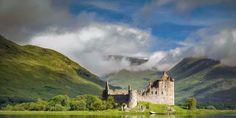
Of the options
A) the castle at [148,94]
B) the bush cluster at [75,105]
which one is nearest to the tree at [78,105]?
the bush cluster at [75,105]

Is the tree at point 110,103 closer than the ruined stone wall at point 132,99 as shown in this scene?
Yes

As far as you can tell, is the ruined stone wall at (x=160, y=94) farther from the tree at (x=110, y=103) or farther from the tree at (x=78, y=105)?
the tree at (x=78, y=105)

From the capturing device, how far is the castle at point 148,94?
527 ft

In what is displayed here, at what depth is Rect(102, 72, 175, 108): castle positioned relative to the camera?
161 metres

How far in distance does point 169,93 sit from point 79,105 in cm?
4150

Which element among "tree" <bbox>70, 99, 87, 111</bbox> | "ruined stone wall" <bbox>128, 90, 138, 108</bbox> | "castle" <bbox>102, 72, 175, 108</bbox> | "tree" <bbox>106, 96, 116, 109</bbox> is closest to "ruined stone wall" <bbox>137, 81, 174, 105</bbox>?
"castle" <bbox>102, 72, 175, 108</bbox>

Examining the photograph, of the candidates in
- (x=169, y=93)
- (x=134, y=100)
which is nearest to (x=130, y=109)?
(x=134, y=100)

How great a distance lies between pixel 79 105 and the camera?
513 feet

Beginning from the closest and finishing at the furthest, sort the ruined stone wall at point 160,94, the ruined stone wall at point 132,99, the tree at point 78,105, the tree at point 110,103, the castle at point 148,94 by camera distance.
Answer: the tree at point 110,103 → the tree at point 78,105 → the ruined stone wall at point 132,99 → the castle at point 148,94 → the ruined stone wall at point 160,94

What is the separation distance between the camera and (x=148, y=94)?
172m

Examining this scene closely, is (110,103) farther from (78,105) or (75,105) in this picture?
(75,105)

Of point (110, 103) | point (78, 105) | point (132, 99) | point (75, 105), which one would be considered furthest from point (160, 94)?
point (75, 105)

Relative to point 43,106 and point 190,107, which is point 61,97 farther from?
point 190,107

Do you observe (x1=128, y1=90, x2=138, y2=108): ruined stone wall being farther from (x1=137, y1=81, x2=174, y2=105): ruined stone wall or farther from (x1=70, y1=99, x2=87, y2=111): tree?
(x1=70, y1=99, x2=87, y2=111): tree
